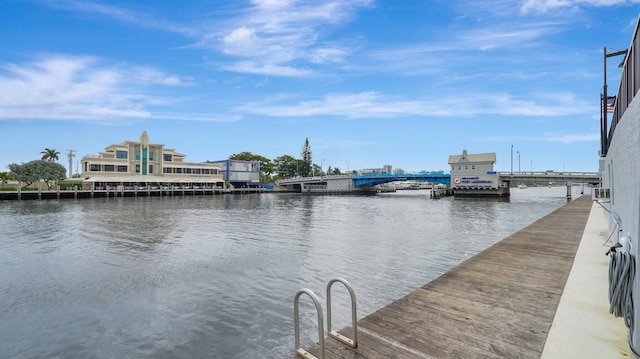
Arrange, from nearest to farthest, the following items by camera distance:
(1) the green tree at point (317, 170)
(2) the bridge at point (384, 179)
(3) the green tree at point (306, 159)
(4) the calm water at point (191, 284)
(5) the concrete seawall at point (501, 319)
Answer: (5) the concrete seawall at point (501, 319) < (4) the calm water at point (191, 284) < (2) the bridge at point (384, 179) < (3) the green tree at point (306, 159) < (1) the green tree at point (317, 170)

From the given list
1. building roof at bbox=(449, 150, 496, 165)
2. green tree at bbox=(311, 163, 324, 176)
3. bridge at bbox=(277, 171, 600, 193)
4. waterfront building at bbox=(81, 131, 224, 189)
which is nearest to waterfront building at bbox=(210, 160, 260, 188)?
waterfront building at bbox=(81, 131, 224, 189)

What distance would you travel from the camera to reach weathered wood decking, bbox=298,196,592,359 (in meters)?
4.86

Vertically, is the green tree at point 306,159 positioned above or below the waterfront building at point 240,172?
above

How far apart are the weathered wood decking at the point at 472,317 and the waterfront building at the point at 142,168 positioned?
8402 cm

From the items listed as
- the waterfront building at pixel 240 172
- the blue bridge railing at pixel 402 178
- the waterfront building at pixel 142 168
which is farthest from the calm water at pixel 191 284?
the waterfront building at pixel 240 172

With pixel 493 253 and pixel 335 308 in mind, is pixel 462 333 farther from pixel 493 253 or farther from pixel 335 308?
pixel 493 253

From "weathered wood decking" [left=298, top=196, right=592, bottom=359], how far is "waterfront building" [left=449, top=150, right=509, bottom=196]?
2866 inches

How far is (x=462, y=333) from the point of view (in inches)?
211

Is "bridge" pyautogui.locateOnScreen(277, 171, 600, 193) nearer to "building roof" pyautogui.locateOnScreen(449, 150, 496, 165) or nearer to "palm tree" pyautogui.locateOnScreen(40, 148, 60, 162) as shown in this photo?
"building roof" pyautogui.locateOnScreen(449, 150, 496, 165)

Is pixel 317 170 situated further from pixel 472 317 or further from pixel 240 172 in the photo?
pixel 472 317

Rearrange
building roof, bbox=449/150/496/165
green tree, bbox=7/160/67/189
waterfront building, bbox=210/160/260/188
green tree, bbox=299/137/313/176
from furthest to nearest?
green tree, bbox=299/137/313/176 → waterfront building, bbox=210/160/260/188 → green tree, bbox=7/160/67/189 → building roof, bbox=449/150/496/165

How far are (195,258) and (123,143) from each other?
82.4 m

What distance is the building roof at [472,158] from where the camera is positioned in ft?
249

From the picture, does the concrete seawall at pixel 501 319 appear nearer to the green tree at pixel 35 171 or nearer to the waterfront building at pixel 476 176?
the waterfront building at pixel 476 176
